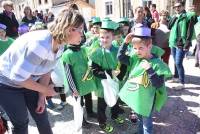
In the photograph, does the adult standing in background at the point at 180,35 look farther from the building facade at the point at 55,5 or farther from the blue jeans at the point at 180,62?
the building facade at the point at 55,5

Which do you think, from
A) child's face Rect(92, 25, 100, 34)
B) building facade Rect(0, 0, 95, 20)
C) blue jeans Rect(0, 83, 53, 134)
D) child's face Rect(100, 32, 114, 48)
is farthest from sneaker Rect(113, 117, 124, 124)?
building facade Rect(0, 0, 95, 20)

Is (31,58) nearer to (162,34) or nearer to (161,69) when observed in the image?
(161,69)

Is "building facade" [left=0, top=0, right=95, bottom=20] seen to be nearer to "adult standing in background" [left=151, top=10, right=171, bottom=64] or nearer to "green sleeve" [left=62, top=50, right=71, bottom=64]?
"adult standing in background" [left=151, top=10, right=171, bottom=64]

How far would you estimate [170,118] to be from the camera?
4.48m

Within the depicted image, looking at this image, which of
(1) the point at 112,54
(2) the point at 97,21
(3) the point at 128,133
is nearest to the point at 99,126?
(3) the point at 128,133

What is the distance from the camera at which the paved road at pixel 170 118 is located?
4.14 meters

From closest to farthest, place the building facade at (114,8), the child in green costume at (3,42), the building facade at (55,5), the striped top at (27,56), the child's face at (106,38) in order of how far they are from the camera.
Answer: the striped top at (27,56), the child's face at (106,38), the child in green costume at (3,42), the building facade at (114,8), the building facade at (55,5)

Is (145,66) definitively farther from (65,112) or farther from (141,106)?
(65,112)

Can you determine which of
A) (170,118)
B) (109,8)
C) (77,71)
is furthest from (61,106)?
(109,8)

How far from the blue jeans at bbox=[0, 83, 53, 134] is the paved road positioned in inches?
51.0

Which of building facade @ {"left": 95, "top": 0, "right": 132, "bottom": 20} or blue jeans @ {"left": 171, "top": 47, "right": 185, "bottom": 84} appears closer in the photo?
blue jeans @ {"left": 171, "top": 47, "right": 185, "bottom": 84}

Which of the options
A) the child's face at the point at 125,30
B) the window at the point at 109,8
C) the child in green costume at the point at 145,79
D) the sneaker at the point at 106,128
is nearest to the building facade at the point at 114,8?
the window at the point at 109,8

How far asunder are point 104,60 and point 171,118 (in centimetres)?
144

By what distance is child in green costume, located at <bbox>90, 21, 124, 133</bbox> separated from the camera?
3939 mm
